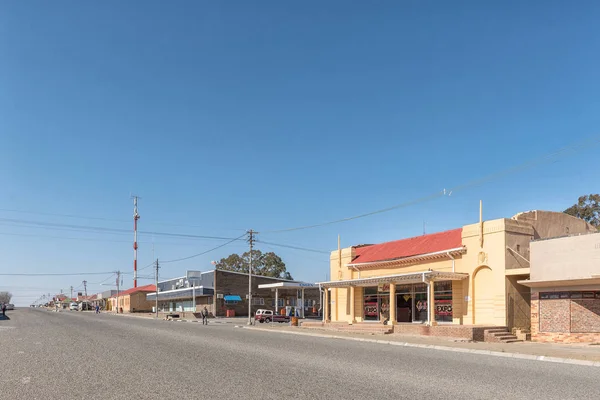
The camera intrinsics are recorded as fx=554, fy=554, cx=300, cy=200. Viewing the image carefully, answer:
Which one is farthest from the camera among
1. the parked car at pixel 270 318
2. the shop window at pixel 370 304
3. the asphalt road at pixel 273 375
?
the parked car at pixel 270 318

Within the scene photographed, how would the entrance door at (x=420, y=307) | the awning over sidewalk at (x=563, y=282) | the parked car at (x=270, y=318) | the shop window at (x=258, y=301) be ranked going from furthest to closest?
the shop window at (x=258, y=301) < the parked car at (x=270, y=318) < the entrance door at (x=420, y=307) < the awning over sidewalk at (x=563, y=282)

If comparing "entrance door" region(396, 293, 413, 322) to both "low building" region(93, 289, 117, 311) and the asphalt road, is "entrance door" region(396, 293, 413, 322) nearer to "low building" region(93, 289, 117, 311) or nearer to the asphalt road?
the asphalt road

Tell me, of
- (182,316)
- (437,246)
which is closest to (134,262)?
(182,316)

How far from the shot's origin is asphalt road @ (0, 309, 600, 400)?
10812mm

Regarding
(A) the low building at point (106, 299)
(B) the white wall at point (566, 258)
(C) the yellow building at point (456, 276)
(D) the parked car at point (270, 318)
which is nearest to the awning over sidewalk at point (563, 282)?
(B) the white wall at point (566, 258)

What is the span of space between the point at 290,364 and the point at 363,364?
6.89 ft

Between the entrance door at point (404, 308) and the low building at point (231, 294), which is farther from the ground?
the entrance door at point (404, 308)

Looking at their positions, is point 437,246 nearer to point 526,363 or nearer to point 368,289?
point 368,289

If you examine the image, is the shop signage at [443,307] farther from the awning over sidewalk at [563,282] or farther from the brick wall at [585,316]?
the brick wall at [585,316]

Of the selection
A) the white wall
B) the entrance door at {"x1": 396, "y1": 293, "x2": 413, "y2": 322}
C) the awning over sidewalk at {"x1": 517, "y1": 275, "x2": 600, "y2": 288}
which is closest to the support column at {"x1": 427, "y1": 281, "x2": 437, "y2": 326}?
the entrance door at {"x1": 396, "y1": 293, "x2": 413, "y2": 322}

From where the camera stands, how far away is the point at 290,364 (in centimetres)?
1555

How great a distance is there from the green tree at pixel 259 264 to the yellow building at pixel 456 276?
65.9 meters

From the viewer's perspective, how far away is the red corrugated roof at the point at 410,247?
108 ft

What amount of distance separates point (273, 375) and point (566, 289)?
17081mm
